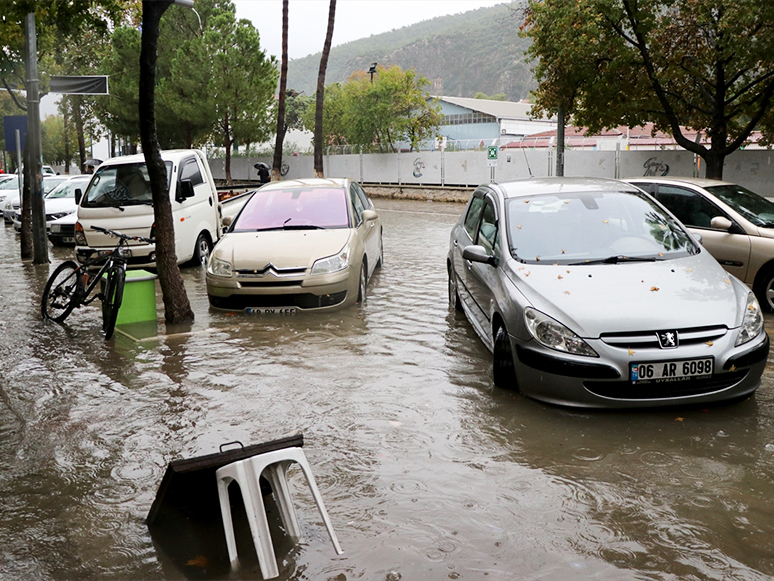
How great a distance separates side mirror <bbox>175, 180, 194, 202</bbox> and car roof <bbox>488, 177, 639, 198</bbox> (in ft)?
20.9

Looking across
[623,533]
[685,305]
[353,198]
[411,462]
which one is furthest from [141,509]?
[353,198]

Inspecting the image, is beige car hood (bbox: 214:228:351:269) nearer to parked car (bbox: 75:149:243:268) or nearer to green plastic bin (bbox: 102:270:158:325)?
green plastic bin (bbox: 102:270:158:325)

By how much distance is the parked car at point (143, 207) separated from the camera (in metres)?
12.7

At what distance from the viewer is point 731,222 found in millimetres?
9109

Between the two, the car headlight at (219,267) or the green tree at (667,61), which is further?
the green tree at (667,61)

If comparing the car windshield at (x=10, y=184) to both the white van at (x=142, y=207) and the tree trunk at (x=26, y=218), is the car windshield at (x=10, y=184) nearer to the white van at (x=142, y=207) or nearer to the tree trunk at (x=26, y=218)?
the tree trunk at (x=26, y=218)

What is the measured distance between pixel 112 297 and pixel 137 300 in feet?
2.42

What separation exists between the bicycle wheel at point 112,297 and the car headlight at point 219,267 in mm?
1131

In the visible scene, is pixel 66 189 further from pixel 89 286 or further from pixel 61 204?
pixel 89 286

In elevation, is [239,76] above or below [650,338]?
above

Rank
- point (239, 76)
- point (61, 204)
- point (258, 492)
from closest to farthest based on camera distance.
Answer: point (258, 492) → point (61, 204) → point (239, 76)

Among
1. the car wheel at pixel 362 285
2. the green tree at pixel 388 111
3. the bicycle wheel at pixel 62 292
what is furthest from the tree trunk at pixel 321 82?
the bicycle wheel at pixel 62 292

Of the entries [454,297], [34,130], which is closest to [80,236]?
[34,130]

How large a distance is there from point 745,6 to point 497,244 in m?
14.3
